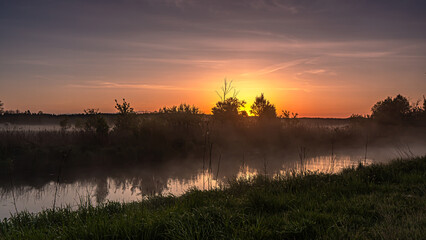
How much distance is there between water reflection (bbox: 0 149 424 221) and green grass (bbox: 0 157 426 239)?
8.85 feet

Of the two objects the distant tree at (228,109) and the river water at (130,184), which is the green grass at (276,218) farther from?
the distant tree at (228,109)

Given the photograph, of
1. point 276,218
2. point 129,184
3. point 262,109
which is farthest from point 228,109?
point 276,218

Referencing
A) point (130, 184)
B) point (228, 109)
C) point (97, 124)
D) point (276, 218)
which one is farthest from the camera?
point (228, 109)

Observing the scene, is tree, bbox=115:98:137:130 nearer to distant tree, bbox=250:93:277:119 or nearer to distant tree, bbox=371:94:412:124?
distant tree, bbox=250:93:277:119

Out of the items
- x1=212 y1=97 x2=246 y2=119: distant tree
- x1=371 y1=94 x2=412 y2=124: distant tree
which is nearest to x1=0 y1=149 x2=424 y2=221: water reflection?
x1=212 y1=97 x2=246 y2=119: distant tree

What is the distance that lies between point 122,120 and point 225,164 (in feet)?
31.1

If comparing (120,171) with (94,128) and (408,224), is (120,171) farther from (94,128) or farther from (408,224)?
(408,224)

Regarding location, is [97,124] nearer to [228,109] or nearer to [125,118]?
[125,118]

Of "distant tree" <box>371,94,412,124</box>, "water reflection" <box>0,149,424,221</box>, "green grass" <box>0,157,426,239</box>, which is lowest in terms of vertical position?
"water reflection" <box>0,149,424,221</box>

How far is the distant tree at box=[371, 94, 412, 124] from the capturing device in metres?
37.0

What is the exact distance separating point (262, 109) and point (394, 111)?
16116mm

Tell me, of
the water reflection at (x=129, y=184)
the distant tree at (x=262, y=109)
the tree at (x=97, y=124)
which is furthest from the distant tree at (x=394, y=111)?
the tree at (x=97, y=124)

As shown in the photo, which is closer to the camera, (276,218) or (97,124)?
(276,218)

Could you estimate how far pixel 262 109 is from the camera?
126 ft
